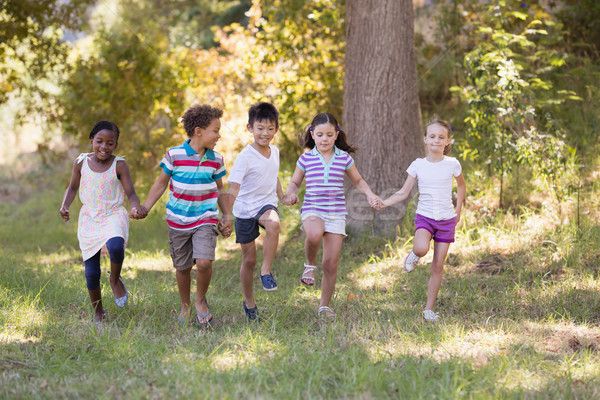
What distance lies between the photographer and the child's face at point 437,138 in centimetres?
503

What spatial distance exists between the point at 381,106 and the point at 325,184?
9.22 ft

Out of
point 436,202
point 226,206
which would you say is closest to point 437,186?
point 436,202

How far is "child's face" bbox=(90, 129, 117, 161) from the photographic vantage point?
4934 millimetres

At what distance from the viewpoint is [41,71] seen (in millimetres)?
10781

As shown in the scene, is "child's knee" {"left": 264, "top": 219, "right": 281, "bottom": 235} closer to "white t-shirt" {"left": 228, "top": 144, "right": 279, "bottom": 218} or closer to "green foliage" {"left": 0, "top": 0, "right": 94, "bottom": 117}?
"white t-shirt" {"left": 228, "top": 144, "right": 279, "bottom": 218}

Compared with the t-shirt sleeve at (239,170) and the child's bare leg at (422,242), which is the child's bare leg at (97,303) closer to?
the t-shirt sleeve at (239,170)

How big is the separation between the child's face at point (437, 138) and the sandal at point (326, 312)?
60.2 inches

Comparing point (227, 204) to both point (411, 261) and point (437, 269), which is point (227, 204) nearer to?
point (411, 261)

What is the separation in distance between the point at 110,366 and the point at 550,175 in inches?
215

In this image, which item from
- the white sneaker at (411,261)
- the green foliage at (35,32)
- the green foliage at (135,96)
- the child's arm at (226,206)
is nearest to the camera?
the child's arm at (226,206)

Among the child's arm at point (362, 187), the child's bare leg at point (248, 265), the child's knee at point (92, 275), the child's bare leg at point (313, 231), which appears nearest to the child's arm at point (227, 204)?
the child's bare leg at point (248, 265)

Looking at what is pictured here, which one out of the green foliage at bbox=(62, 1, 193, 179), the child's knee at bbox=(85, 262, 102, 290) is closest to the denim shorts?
the child's knee at bbox=(85, 262, 102, 290)

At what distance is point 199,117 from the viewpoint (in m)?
4.88

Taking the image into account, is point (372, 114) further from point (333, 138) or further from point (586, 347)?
point (586, 347)
